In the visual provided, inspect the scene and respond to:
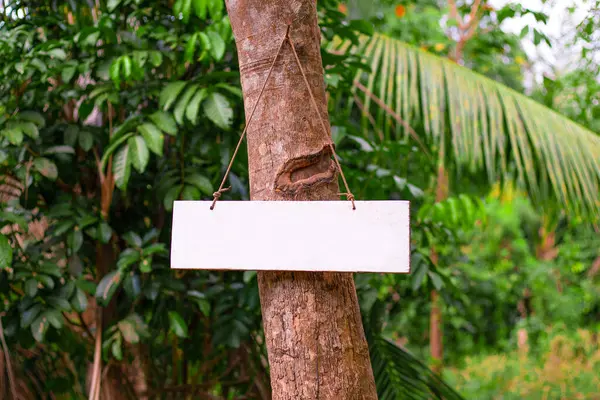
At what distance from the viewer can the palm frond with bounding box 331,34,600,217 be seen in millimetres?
2100

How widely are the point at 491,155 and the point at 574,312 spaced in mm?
3489

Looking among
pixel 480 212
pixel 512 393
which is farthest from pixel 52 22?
pixel 512 393

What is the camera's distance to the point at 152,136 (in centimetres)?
142

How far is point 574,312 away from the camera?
5.23 metres

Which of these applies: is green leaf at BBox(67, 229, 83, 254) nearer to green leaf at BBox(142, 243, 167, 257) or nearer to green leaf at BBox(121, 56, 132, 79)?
green leaf at BBox(142, 243, 167, 257)

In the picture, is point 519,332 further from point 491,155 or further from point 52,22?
point 52,22

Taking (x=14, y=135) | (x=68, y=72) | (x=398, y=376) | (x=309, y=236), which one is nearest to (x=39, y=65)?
(x=68, y=72)

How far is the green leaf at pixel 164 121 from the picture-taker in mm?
1418

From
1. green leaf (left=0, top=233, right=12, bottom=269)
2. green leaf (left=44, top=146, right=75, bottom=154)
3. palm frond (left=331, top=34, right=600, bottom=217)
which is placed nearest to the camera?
green leaf (left=0, top=233, right=12, bottom=269)

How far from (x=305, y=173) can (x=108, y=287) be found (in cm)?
76

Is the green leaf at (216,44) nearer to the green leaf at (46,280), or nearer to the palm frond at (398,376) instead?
the green leaf at (46,280)

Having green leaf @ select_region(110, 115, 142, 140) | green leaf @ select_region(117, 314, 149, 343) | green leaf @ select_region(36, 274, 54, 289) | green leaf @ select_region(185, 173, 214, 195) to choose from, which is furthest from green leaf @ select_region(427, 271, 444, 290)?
green leaf @ select_region(36, 274, 54, 289)

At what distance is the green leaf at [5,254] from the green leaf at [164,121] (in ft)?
1.38

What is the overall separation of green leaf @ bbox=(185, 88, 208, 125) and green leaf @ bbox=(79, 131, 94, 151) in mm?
321
